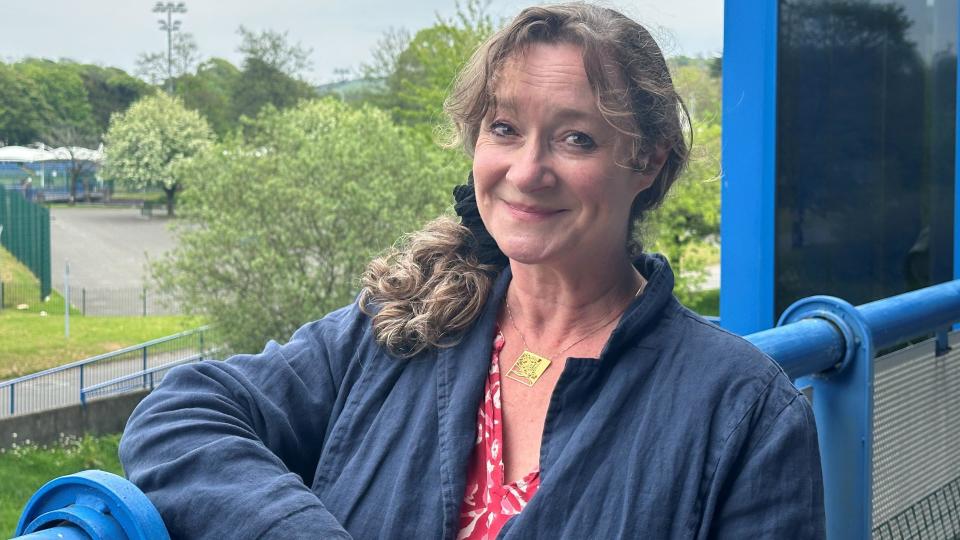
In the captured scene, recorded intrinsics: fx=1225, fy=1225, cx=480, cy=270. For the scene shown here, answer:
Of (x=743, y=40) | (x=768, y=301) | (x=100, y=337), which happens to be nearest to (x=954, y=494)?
(x=768, y=301)

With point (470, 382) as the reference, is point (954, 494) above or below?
below

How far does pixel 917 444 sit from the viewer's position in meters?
2.70

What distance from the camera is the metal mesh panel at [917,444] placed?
247cm

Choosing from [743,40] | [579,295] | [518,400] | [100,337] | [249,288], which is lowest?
[100,337]

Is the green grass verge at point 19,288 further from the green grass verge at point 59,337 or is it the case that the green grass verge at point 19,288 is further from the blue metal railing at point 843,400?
the blue metal railing at point 843,400

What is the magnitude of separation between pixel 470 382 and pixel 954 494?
1.84 metres

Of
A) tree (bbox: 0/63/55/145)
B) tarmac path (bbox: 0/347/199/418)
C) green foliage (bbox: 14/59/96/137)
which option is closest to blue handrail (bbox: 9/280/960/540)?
tarmac path (bbox: 0/347/199/418)

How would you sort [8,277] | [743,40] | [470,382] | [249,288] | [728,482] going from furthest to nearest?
1. [8,277]
2. [249,288]
3. [743,40]
4. [470,382]
5. [728,482]

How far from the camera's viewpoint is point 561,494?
1.44 metres

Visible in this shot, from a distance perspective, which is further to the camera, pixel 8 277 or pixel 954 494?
pixel 8 277

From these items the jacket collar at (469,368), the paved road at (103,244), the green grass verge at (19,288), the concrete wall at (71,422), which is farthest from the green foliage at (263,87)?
the jacket collar at (469,368)

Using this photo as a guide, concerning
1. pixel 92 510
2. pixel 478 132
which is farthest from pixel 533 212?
pixel 92 510

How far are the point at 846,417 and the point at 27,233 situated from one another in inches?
1666

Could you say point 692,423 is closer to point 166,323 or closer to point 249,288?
point 249,288
